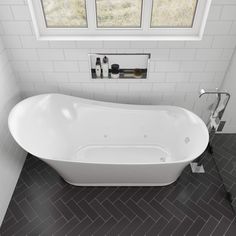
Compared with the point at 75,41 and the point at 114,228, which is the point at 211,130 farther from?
the point at 75,41

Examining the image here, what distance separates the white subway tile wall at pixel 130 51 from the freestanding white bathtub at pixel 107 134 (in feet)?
0.58

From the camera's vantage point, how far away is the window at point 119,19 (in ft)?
6.80

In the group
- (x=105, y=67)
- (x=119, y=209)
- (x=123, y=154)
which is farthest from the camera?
(x=123, y=154)

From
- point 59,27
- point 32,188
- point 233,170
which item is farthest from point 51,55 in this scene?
point 233,170

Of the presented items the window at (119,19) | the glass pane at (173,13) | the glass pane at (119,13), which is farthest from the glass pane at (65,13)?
the glass pane at (173,13)

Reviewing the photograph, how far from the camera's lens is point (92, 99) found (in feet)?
8.59

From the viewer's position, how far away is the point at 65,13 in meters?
2.14

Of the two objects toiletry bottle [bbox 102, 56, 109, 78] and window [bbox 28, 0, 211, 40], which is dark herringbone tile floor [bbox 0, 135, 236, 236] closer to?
toiletry bottle [bbox 102, 56, 109, 78]

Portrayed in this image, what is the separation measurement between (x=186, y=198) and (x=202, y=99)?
111cm

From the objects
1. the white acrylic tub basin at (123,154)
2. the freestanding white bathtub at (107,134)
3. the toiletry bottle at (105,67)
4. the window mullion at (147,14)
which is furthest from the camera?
the white acrylic tub basin at (123,154)

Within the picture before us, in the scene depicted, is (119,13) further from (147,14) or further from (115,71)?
(115,71)

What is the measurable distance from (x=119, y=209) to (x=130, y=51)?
1.55 metres

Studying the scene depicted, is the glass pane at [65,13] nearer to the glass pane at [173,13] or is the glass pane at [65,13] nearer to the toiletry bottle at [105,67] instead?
the toiletry bottle at [105,67]

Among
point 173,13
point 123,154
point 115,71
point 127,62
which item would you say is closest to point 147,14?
point 173,13
